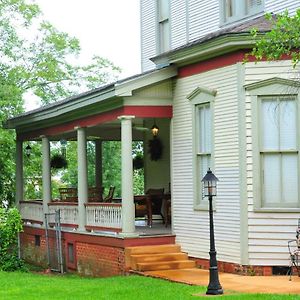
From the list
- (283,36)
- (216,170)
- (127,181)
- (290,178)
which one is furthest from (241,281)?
(283,36)

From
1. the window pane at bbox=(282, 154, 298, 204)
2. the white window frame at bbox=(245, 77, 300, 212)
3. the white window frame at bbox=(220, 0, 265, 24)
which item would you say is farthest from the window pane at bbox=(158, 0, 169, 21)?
the window pane at bbox=(282, 154, 298, 204)

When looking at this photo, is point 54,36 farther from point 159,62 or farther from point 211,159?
point 211,159

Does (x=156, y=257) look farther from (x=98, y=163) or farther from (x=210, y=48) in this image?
(x=98, y=163)

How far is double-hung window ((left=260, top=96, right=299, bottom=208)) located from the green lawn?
2.95 metres

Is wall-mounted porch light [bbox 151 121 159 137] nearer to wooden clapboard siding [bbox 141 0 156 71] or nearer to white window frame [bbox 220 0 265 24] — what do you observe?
wooden clapboard siding [bbox 141 0 156 71]

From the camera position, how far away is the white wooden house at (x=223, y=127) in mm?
17141

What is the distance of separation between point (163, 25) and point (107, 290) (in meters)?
10.5

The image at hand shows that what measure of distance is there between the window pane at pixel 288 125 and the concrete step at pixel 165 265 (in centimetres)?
363

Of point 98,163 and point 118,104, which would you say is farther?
point 98,163

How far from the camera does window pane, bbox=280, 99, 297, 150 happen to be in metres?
17.2

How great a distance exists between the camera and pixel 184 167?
774 inches

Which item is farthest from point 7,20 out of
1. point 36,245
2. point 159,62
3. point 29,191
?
point 159,62

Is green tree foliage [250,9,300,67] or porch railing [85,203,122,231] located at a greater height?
green tree foliage [250,9,300,67]

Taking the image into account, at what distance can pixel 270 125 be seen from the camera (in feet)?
56.9
